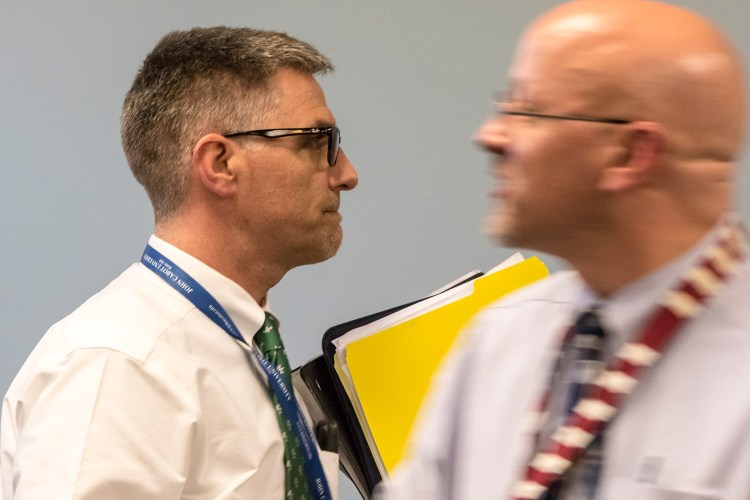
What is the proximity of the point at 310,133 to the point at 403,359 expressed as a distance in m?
0.43

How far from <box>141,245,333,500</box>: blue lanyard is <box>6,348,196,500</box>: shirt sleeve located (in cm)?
17

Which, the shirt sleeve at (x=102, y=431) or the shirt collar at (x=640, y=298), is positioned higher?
the shirt collar at (x=640, y=298)

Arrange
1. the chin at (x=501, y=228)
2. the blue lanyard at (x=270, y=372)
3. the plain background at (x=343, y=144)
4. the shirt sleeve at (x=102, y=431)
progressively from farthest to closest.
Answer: the plain background at (x=343, y=144) < the blue lanyard at (x=270, y=372) < the shirt sleeve at (x=102, y=431) < the chin at (x=501, y=228)

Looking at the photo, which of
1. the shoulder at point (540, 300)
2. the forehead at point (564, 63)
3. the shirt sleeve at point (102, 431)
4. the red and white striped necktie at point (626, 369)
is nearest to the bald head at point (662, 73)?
the forehead at point (564, 63)

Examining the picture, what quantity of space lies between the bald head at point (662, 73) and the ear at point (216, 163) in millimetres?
953

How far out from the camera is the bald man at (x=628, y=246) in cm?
86

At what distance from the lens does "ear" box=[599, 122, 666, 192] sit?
0.90 meters

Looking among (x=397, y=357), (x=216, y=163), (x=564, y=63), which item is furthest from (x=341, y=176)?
(x=564, y=63)

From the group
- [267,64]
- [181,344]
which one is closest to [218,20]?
[267,64]

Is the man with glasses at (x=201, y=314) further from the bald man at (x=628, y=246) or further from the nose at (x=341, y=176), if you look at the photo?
the bald man at (x=628, y=246)

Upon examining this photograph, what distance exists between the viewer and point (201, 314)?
5.49ft

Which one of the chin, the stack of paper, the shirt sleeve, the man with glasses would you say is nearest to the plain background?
the man with glasses

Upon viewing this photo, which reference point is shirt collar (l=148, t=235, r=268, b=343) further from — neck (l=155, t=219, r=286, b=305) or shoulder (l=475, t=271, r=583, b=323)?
shoulder (l=475, t=271, r=583, b=323)

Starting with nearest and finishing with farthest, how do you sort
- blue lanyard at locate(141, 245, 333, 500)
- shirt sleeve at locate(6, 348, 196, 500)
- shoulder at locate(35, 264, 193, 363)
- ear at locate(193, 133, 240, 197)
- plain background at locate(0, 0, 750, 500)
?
shirt sleeve at locate(6, 348, 196, 500), shoulder at locate(35, 264, 193, 363), blue lanyard at locate(141, 245, 333, 500), ear at locate(193, 133, 240, 197), plain background at locate(0, 0, 750, 500)
